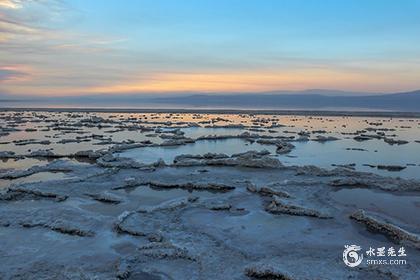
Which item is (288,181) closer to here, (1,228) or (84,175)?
(84,175)

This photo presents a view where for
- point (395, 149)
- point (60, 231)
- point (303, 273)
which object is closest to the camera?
point (303, 273)

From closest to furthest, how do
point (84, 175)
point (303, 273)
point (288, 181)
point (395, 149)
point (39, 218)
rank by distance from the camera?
point (303, 273), point (39, 218), point (288, 181), point (84, 175), point (395, 149)

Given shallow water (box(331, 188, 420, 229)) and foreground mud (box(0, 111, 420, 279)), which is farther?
shallow water (box(331, 188, 420, 229))

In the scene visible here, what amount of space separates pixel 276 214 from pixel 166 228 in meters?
2.62

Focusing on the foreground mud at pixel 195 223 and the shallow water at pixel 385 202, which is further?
the shallow water at pixel 385 202

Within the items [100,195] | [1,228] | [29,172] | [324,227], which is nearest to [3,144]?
[29,172]

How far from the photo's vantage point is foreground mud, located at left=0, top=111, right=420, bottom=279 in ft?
22.9

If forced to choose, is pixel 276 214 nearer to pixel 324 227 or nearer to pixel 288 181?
pixel 324 227

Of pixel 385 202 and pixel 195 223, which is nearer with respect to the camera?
pixel 195 223

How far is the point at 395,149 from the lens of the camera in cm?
2100

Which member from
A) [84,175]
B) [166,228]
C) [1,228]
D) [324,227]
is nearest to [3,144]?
[84,175]

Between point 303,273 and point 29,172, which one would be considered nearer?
point 303,273

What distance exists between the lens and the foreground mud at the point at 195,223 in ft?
22.9

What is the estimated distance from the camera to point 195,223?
369 inches
